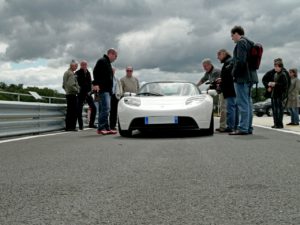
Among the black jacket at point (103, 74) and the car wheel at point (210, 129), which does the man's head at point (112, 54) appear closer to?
the black jacket at point (103, 74)

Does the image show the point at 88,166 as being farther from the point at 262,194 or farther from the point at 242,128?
the point at 242,128

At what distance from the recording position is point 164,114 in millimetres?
8227

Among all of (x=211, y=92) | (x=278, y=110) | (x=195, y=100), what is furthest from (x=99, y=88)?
(x=278, y=110)

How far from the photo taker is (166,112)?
823 centimetres

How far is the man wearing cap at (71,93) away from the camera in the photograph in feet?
36.2

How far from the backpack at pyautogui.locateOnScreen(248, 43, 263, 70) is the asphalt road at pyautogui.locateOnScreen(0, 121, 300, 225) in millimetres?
2689

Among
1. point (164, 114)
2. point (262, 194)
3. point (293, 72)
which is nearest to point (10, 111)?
point (164, 114)

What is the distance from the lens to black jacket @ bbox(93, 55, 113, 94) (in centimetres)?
964

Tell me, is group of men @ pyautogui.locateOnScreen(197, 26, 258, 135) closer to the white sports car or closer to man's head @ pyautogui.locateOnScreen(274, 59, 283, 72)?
the white sports car

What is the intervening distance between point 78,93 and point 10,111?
2.80 m

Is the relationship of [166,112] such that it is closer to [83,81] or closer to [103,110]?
[103,110]

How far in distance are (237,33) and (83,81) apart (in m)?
4.84

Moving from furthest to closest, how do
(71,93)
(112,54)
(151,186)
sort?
→ (71,93)
(112,54)
(151,186)

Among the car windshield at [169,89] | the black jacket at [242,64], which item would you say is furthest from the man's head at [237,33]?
the car windshield at [169,89]
